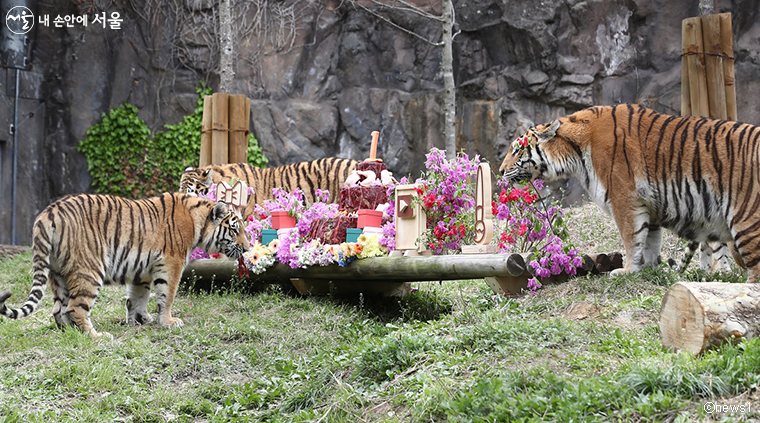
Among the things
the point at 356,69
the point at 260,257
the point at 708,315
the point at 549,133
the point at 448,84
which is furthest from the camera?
the point at 356,69

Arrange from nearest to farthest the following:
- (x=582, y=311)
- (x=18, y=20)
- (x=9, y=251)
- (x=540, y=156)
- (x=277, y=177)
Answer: (x=582, y=311) → (x=540, y=156) → (x=277, y=177) → (x=9, y=251) → (x=18, y=20)

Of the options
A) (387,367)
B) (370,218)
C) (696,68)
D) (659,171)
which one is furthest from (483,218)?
(696,68)

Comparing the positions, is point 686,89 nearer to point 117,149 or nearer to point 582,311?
point 582,311

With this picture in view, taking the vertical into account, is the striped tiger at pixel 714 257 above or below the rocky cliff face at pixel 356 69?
below

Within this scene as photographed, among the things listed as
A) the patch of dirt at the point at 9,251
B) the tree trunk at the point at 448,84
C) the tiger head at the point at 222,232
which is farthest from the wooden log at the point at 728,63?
the patch of dirt at the point at 9,251

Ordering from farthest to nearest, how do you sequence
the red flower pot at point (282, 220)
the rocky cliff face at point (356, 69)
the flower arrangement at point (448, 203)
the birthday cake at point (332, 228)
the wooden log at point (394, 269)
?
the rocky cliff face at point (356, 69) < the red flower pot at point (282, 220) < the birthday cake at point (332, 228) < the flower arrangement at point (448, 203) < the wooden log at point (394, 269)

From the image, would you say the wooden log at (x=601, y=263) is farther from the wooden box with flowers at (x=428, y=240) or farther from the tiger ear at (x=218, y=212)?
the tiger ear at (x=218, y=212)

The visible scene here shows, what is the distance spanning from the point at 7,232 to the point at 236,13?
6630mm

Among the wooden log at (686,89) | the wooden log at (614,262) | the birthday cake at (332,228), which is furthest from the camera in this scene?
the birthday cake at (332,228)

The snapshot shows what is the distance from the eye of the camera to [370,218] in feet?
24.9

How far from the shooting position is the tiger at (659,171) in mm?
5812

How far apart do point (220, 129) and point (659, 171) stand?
6.58m

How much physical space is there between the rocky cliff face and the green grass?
29.0 ft

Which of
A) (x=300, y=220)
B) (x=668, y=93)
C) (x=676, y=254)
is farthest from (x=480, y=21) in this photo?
(x=300, y=220)
